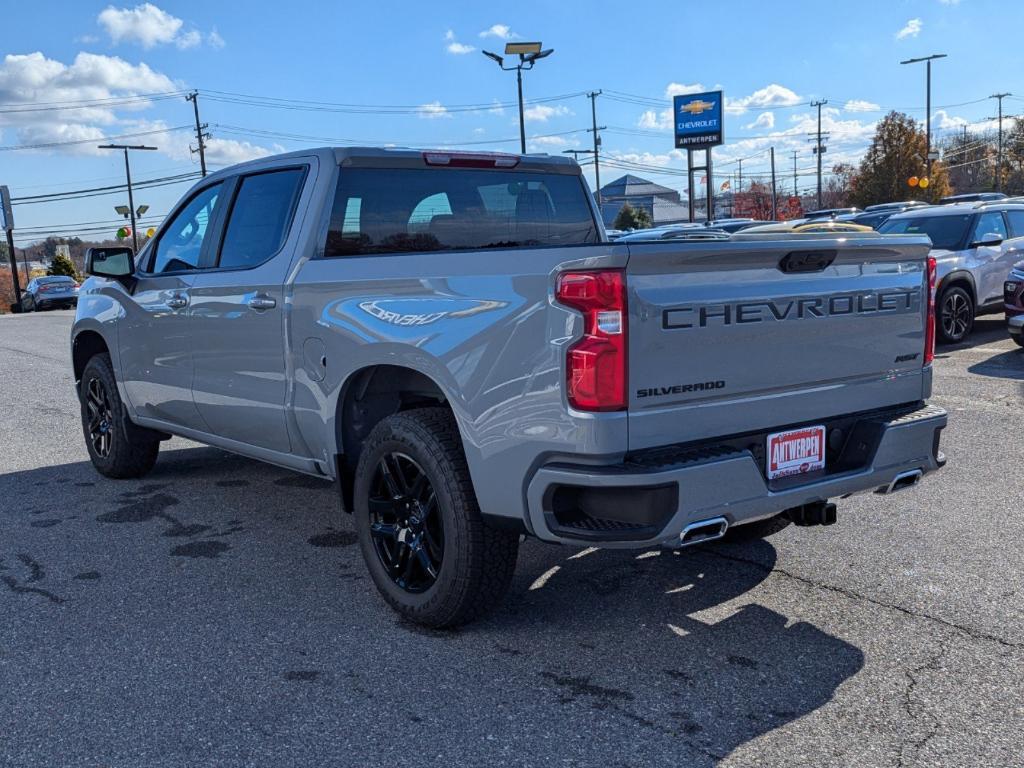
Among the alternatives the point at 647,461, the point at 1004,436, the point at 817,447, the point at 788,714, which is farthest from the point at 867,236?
the point at 1004,436

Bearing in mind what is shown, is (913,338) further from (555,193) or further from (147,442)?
(147,442)

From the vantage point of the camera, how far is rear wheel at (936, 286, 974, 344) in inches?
489

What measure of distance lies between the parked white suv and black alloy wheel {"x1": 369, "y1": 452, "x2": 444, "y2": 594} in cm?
993

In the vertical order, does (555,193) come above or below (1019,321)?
above

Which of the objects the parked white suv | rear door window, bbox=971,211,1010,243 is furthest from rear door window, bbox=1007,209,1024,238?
rear door window, bbox=971,211,1010,243

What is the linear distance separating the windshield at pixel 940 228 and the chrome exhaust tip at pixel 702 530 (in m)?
10.5

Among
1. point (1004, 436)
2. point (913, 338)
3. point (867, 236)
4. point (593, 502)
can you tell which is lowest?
point (1004, 436)

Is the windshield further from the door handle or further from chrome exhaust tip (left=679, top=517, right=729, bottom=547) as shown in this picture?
chrome exhaust tip (left=679, top=517, right=729, bottom=547)

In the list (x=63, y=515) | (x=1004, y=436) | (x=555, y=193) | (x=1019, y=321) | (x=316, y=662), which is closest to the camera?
(x=316, y=662)

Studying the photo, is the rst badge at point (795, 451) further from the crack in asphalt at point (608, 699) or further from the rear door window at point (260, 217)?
the rear door window at point (260, 217)

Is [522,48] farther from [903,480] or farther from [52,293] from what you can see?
[903,480]

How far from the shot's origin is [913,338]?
411 centimetres

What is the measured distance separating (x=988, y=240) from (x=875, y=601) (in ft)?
33.7

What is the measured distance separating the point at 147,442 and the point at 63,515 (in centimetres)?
86
